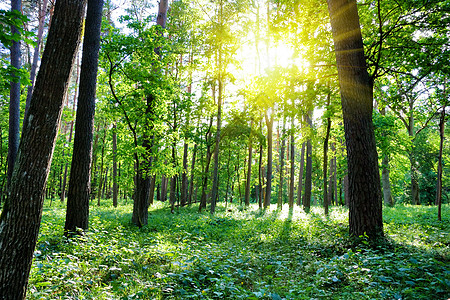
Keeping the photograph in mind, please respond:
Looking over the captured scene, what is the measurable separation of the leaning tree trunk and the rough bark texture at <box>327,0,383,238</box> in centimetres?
754

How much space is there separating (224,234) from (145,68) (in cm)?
797

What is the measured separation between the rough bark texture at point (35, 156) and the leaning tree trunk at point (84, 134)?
15.4 ft

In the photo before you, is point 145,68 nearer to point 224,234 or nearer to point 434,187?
point 224,234

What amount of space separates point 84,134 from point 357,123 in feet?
27.2

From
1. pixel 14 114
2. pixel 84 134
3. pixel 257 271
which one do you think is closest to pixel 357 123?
pixel 257 271

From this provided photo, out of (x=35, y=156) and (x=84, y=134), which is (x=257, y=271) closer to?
(x=35, y=156)

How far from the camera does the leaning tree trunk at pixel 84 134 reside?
7.45 m

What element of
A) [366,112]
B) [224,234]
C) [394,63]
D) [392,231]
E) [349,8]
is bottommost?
[224,234]

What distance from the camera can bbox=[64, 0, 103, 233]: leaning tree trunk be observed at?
293 inches

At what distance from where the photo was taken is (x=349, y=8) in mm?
6684

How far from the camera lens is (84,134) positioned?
7.57m

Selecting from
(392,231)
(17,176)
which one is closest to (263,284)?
(17,176)

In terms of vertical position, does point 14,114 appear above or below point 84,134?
above

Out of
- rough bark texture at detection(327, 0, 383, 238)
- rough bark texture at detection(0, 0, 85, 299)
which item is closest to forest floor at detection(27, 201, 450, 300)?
rough bark texture at detection(0, 0, 85, 299)
